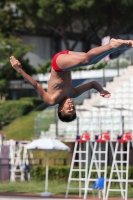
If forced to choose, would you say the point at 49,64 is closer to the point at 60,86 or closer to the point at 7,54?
the point at 7,54

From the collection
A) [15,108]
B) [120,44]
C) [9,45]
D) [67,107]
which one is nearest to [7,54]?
[9,45]

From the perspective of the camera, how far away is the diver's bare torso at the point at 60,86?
12148 mm

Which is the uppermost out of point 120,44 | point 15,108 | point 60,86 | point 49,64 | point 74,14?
point 74,14

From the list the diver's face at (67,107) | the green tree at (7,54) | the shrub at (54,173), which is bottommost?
the shrub at (54,173)

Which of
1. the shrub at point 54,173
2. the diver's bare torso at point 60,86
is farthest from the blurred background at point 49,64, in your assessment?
the diver's bare torso at point 60,86

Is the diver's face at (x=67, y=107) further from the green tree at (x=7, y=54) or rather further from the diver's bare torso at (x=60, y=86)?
the green tree at (x=7, y=54)

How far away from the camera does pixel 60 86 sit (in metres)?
12.2

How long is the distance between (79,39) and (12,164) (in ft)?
87.3

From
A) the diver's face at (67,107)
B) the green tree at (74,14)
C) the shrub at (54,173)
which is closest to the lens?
the diver's face at (67,107)

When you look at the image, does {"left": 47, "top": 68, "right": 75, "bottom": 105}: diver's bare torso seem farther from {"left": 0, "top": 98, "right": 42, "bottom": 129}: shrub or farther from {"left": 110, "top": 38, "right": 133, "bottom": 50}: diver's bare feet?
{"left": 0, "top": 98, "right": 42, "bottom": 129}: shrub

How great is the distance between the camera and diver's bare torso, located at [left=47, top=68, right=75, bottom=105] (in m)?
12.1

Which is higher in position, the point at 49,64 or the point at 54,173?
the point at 49,64

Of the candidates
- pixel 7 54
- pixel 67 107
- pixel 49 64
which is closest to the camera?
pixel 67 107

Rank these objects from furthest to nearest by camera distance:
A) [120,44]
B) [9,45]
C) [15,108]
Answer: [9,45]
[15,108]
[120,44]
